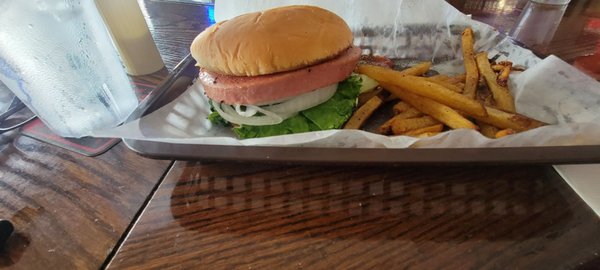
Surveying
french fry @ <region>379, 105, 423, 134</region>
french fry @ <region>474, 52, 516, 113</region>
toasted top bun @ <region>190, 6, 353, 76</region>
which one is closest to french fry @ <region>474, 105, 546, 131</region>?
french fry @ <region>474, 52, 516, 113</region>

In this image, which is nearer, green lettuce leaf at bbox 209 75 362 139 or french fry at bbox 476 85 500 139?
french fry at bbox 476 85 500 139

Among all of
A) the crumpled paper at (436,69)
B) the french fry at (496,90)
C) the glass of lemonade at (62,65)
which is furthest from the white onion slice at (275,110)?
the french fry at (496,90)

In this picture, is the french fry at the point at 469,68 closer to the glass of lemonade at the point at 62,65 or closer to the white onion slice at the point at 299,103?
the white onion slice at the point at 299,103

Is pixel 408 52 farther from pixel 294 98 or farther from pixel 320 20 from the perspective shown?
pixel 294 98

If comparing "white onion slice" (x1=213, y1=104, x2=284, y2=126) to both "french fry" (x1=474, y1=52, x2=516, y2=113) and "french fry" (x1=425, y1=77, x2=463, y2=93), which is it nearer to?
"french fry" (x1=425, y1=77, x2=463, y2=93)

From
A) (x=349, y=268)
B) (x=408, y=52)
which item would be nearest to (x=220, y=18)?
(x=408, y=52)

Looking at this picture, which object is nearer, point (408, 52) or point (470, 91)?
point (470, 91)

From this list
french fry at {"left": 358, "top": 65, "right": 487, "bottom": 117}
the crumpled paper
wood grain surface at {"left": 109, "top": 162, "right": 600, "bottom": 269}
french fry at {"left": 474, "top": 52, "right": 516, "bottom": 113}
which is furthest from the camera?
french fry at {"left": 474, "top": 52, "right": 516, "bottom": 113}
